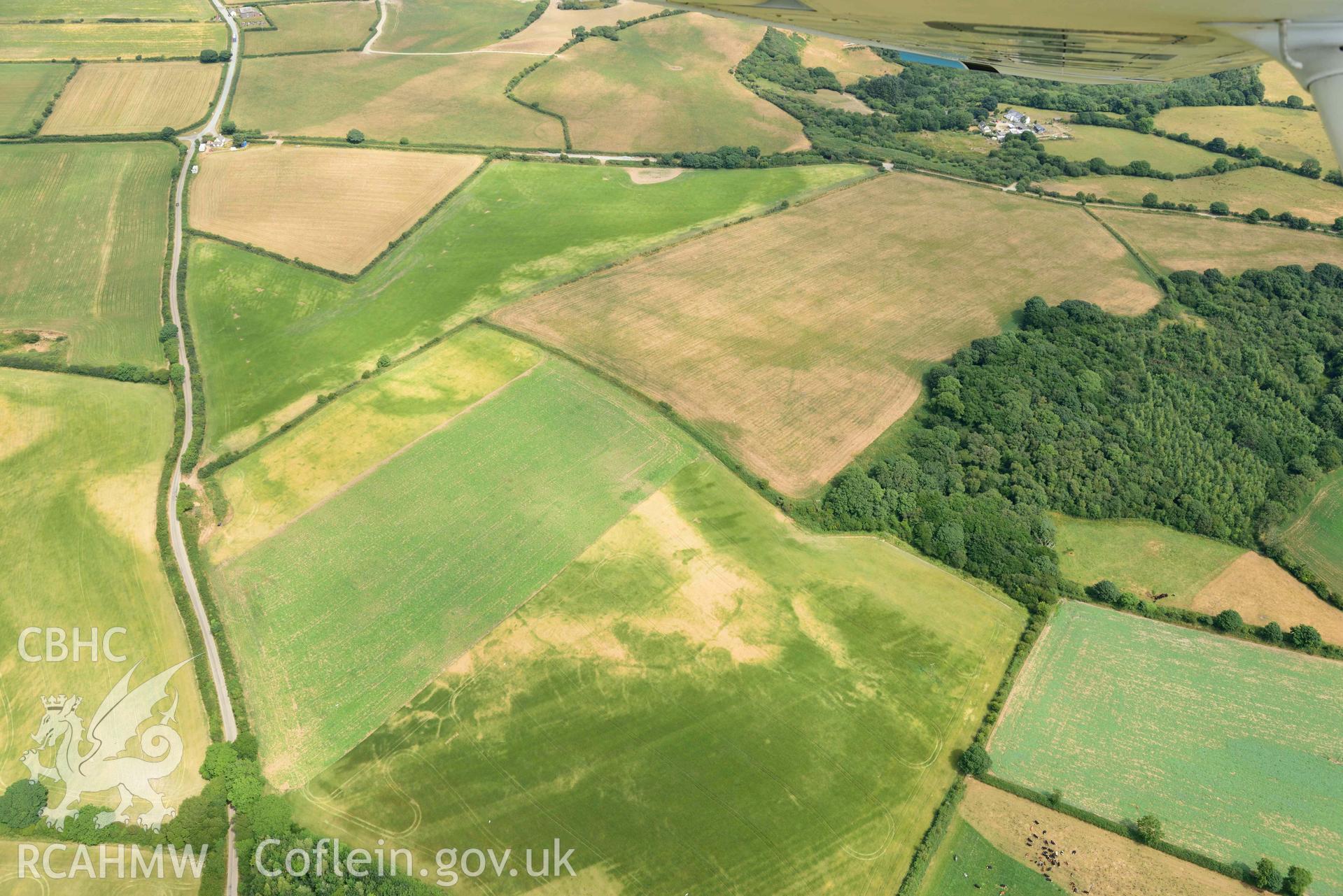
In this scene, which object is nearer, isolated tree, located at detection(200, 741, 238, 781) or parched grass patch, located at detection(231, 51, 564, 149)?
isolated tree, located at detection(200, 741, 238, 781)

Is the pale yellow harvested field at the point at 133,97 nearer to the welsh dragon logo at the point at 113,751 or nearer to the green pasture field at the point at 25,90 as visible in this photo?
the green pasture field at the point at 25,90

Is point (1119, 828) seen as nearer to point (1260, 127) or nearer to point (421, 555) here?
point (421, 555)

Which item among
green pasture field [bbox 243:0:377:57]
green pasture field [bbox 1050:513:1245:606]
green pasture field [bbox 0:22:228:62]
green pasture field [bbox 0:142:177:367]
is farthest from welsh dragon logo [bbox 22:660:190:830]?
green pasture field [bbox 0:22:228:62]

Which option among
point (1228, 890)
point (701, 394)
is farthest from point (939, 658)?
point (701, 394)

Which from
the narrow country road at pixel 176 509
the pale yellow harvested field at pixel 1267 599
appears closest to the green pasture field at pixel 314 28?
the narrow country road at pixel 176 509

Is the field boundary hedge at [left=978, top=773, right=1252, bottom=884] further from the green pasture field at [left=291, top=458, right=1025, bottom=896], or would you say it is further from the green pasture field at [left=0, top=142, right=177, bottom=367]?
the green pasture field at [left=0, top=142, right=177, bottom=367]

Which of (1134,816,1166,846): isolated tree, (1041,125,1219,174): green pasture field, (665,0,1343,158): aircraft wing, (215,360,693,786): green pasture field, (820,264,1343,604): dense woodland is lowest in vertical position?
(1134,816,1166,846): isolated tree
